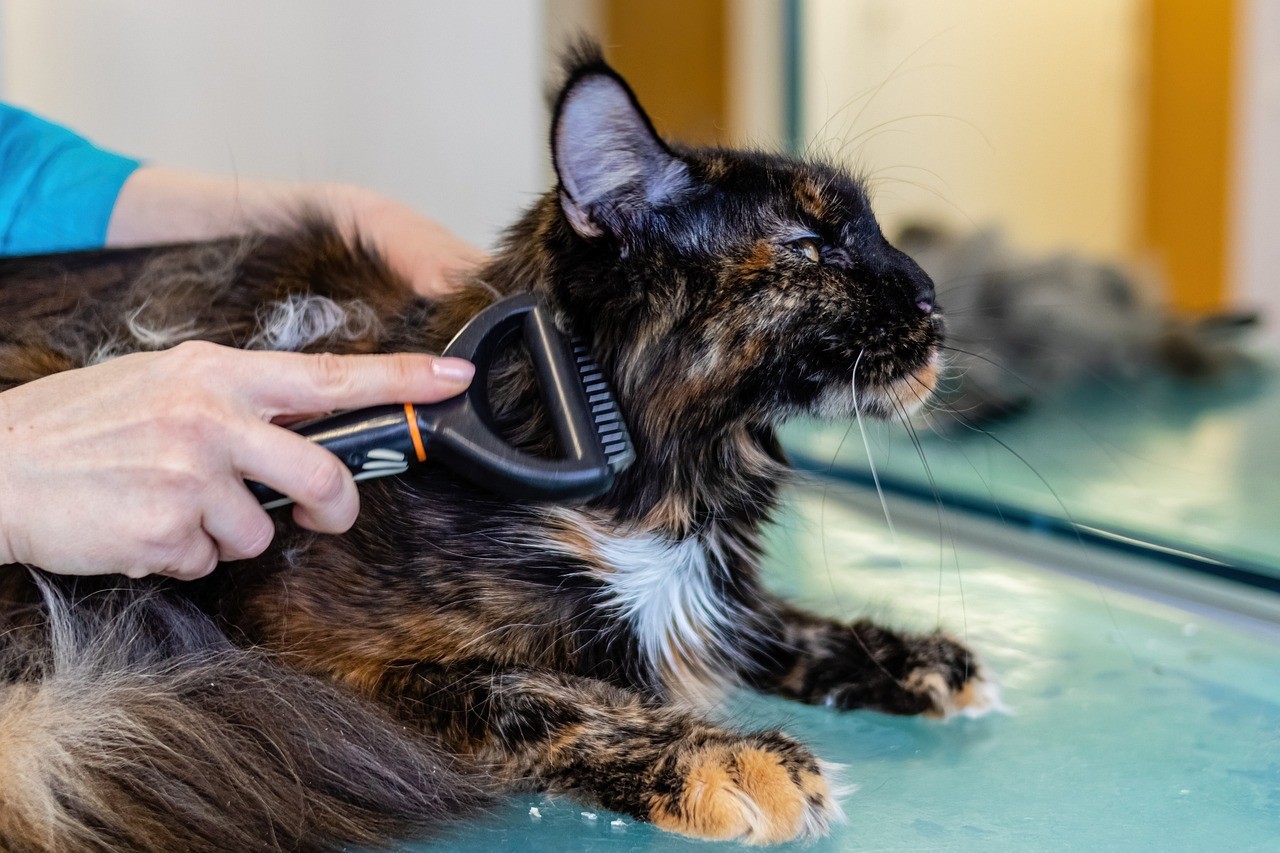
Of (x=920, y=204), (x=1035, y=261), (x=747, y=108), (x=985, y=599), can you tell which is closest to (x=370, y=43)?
(x=747, y=108)

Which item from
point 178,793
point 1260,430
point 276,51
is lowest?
point 1260,430

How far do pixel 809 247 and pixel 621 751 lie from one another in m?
0.47

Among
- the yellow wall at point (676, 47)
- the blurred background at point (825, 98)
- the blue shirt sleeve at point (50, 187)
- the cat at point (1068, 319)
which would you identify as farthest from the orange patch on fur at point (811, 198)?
the yellow wall at point (676, 47)

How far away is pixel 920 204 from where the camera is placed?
2.79 meters

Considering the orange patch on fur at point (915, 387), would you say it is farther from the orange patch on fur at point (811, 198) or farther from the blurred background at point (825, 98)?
the blurred background at point (825, 98)

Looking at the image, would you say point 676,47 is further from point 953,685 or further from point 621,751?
point 621,751

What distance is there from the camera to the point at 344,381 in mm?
891

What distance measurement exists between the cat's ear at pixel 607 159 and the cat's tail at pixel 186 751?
45 cm

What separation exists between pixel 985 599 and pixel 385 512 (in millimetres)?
828

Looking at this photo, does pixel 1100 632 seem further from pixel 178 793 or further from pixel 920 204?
pixel 920 204

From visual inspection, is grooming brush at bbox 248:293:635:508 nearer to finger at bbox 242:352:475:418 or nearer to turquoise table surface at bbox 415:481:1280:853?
finger at bbox 242:352:475:418

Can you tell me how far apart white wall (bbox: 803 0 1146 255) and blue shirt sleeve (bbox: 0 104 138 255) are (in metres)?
1.33

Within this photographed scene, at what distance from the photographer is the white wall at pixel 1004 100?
2.40 metres

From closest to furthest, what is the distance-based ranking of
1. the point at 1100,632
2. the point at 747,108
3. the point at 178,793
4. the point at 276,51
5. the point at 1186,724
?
the point at 178,793 < the point at 1186,724 < the point at 1100,632 < the point at 276,51 < the point at 747,108
